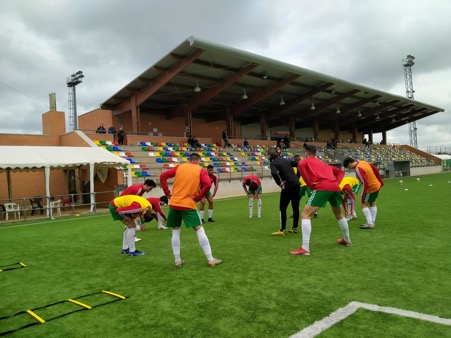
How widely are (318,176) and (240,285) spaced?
2.44m

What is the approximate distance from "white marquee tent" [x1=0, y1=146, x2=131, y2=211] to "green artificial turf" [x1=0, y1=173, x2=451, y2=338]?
7.49 meters

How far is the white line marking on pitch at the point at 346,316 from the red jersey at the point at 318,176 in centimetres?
251

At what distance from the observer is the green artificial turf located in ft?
10.6

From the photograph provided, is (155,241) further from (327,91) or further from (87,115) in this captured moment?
(327,91)

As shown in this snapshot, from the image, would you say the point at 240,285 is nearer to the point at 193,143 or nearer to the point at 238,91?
the point at 193,143

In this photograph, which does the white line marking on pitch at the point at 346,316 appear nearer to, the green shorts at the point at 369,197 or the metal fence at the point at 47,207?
the green shorts at the point at 369,197

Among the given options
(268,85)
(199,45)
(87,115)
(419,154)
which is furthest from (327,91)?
(419,154)

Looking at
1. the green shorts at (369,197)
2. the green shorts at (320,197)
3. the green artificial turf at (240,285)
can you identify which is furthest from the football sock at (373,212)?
the green shorts at (320,197)

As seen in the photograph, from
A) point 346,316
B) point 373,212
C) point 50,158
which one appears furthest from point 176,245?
point 50,158

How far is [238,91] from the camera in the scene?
3120cm

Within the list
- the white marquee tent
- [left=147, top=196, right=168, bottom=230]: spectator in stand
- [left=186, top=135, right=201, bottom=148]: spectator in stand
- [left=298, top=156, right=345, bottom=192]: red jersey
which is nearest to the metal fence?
the white marquee tent

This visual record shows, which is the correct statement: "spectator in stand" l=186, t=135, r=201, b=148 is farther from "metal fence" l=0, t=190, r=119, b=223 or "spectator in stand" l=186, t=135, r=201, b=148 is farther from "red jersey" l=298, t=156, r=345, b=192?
"red jersey" l=298, t=156, r=345, b=192

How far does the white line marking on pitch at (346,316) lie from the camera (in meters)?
3.01

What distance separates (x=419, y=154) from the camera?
177ft
